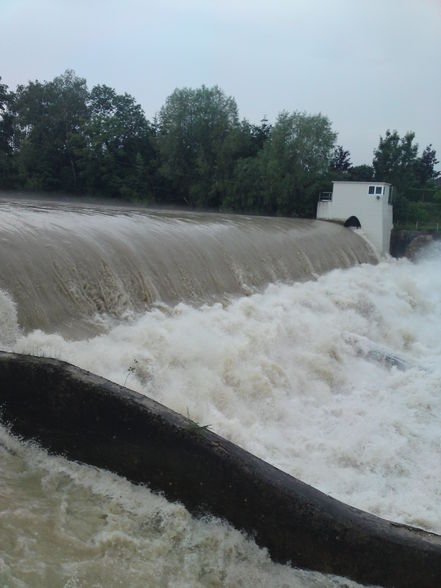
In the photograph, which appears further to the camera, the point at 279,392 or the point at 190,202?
the point at 190,202

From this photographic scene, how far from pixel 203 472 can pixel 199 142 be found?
2718cm

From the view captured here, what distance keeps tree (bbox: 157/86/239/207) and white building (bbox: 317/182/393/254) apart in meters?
7.81

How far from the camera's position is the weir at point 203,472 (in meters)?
3.82

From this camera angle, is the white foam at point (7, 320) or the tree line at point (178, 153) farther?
the tree line at point (178, 153)

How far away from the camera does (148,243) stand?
9.40 m

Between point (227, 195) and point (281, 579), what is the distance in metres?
24.7

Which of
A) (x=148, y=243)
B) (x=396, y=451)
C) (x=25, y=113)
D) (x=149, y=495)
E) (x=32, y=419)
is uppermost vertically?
(x=25, y=113)

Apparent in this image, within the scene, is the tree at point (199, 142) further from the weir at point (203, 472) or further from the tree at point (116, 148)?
the weir at point (203, 472)

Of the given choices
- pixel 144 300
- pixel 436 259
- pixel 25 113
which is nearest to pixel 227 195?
pixel 436 259

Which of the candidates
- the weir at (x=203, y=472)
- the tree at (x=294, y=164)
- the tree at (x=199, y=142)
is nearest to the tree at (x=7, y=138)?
the tree at (x=199, y=142)

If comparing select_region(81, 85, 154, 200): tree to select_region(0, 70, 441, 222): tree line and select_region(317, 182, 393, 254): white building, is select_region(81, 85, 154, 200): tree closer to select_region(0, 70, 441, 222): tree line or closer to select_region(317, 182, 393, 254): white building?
select_region(0, 70, 441, 222): tree line

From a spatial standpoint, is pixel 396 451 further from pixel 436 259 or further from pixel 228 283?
pixel 436 259

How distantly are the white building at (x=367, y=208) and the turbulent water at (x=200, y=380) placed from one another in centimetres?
926

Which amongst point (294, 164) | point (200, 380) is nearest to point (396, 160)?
point (294, 164)
